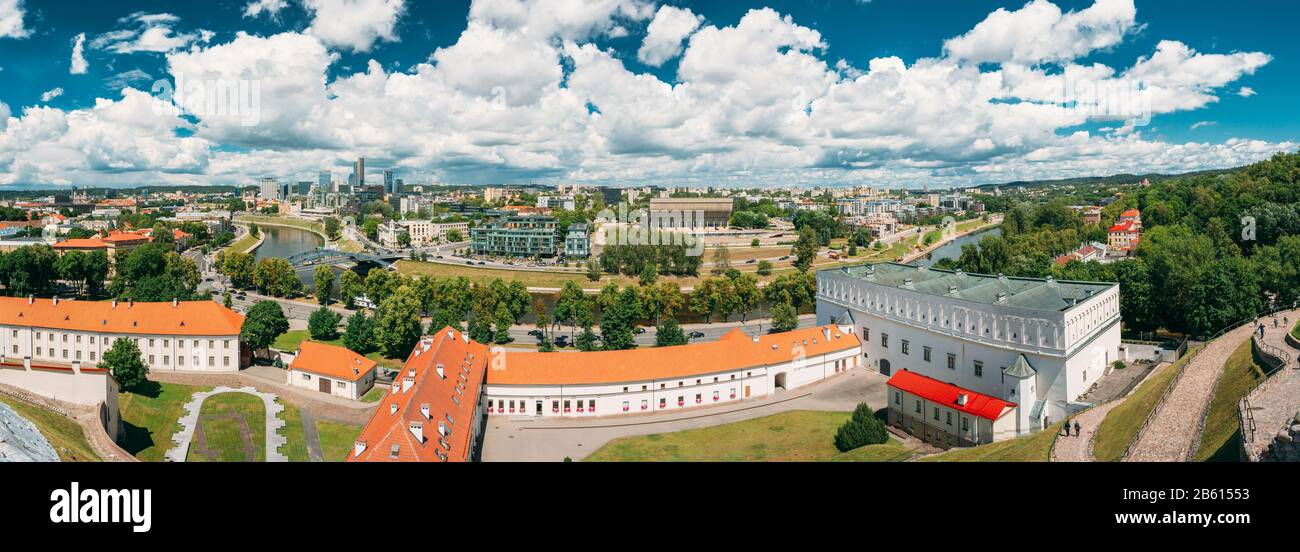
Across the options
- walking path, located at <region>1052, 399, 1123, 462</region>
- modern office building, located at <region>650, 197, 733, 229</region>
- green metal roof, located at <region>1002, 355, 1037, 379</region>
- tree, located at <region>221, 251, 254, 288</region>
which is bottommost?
walking path, located at <region>1052, 399, 1123, 462</region>

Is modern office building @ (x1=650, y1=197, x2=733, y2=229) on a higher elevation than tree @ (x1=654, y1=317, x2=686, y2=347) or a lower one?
higher

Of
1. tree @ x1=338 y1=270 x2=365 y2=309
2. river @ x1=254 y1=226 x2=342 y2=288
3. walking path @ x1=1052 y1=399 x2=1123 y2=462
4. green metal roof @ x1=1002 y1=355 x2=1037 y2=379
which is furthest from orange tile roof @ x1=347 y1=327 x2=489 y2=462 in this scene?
river @ x1=254 y1=226 x2=342 y2=288

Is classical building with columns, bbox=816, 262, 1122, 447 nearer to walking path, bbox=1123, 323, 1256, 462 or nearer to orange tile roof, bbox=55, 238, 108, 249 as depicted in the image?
walking path, bbox=1123, 323, 1256, 462

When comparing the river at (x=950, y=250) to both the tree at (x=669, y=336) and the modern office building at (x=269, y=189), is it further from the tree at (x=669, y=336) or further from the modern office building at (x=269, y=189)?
the modern office building at (x=269, y=189)

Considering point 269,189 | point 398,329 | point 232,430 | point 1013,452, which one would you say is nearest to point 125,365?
point 232,430

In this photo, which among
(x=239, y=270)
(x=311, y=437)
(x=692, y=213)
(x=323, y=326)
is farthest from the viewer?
(x=692, y=213)

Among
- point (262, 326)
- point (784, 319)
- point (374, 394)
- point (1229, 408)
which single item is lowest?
point (374, 394)

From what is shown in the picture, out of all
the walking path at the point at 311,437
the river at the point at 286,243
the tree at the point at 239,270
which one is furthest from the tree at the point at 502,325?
A: the river at the point at 286,243

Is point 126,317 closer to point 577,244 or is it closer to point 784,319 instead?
point 784,319
